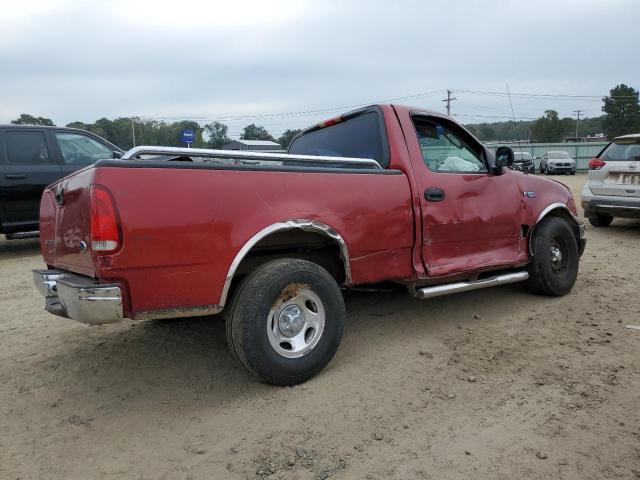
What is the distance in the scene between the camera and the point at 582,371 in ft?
10.6

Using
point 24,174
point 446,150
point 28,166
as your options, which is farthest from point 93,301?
point 28,166

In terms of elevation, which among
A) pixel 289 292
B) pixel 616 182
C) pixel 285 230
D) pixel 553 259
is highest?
pixel 285 230

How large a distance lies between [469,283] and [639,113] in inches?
3203

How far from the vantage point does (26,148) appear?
24.5ft

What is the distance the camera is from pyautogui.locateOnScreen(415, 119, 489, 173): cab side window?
404 centimetres

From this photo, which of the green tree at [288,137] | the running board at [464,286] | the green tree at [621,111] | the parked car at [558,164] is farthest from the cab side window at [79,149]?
the green tree at [621,111]

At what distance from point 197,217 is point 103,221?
476mm

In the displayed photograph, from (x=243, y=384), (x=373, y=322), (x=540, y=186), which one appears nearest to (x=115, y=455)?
(x=243, y=384)

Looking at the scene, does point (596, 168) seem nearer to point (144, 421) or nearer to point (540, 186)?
point (540, 186)

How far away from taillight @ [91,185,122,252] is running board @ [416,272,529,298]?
2.23 meters

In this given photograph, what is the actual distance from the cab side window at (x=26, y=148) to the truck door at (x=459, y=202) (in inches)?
242

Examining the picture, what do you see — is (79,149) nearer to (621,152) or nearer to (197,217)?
(197,217)

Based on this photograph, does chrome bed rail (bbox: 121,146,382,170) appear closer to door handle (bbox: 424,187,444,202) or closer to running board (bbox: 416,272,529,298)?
door handle (bbox: 424,187,444,202)

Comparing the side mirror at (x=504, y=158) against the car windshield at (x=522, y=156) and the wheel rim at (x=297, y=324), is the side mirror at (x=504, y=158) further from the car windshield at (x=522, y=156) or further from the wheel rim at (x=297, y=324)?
the wheel rim at (x=297, y=324)
